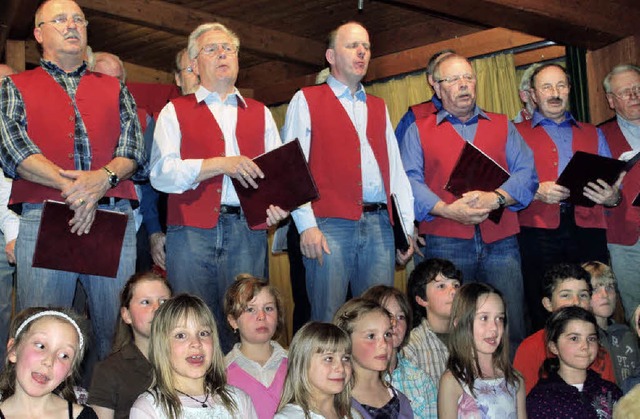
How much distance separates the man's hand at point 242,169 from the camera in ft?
12.3

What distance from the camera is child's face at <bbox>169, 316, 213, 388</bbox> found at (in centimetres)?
311

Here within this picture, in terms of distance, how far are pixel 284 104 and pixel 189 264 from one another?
18.2 feet

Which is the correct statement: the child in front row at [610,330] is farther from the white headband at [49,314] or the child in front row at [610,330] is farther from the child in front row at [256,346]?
the white headband at [49,314]

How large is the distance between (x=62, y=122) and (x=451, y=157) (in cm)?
169

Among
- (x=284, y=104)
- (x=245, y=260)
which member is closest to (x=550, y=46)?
(x=284, y=104)

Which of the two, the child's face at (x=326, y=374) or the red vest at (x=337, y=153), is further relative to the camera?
the red vest at (x=337, y=153)

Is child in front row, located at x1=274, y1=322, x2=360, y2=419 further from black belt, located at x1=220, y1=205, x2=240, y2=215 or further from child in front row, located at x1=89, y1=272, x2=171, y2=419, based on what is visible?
black belt, located at x1=220, y1=205, x2=240, y2=215

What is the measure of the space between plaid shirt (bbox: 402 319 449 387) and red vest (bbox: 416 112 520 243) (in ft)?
1.44

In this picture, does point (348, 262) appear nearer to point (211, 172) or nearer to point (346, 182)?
point (346, 182)

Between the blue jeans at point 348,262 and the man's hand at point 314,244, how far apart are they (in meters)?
0.03

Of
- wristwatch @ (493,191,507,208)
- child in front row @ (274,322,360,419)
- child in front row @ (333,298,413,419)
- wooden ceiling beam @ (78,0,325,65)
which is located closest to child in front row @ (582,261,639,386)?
wristwatch @ (493,191,507,208)

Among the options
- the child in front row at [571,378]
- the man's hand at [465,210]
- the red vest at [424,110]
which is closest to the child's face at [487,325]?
the child in front row at [571,378]

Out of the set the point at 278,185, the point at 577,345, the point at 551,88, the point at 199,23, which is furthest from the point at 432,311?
the point at 199,23

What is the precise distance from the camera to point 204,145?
396cm
